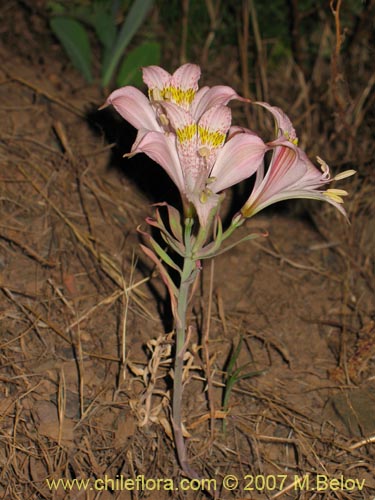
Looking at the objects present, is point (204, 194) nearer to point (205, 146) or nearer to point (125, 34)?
point (205, 146)

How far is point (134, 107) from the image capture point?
1235 millimetres

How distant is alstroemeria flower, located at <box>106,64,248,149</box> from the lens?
1.23 m

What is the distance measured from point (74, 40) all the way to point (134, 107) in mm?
1042

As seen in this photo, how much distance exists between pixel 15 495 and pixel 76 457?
147 mm

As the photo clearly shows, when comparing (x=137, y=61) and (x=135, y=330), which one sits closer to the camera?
(x=135, y=330)

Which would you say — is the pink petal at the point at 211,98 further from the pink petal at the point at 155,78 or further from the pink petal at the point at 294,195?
the pink petal at the point at 294,195

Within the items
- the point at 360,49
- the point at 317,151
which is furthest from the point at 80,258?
the point at 360,49

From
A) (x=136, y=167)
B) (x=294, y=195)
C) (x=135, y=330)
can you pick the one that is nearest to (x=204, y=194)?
(x=294, y=195)

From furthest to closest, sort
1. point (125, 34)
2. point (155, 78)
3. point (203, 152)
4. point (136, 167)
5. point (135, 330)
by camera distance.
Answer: point (125, 34) → point (136, 167) → point (135, 330) → point (155, 78) → point (203, 152)

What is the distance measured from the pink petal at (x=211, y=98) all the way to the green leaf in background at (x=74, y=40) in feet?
3.28

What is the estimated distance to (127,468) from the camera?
1457mm

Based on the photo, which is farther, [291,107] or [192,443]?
[291,107]

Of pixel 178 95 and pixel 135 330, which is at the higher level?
pixel 178 95

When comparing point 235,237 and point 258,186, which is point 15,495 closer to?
point 258,186
